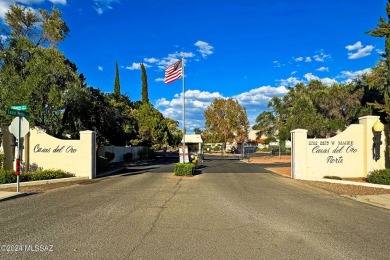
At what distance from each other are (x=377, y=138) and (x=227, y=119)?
5761cm

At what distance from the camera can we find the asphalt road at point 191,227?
6004 mm

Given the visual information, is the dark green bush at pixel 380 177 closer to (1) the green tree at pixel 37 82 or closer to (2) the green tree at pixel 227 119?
(1) the green tree at pixel 37 82

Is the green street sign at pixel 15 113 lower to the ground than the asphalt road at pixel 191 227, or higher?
higher

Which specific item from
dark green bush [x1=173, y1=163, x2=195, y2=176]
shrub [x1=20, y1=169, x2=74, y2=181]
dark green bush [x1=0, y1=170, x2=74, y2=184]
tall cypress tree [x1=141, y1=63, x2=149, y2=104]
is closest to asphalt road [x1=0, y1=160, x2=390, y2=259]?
dark green bush [x1=0, y1=170, x2=74, y2=184]

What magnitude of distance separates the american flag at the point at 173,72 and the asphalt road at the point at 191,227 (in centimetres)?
1142

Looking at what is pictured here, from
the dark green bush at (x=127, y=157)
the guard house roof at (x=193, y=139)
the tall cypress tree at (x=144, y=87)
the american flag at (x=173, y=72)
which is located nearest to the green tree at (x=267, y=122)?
the guard house roof at (x=193, y=139)

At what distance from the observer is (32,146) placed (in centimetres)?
1988

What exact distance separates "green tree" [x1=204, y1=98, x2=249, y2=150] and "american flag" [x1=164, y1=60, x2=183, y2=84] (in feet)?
173

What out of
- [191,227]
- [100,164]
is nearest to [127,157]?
[100,164]

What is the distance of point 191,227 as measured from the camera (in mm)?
7805

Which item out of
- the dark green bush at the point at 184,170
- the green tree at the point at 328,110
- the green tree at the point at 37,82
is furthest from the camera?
the green tree at the point at 328,110

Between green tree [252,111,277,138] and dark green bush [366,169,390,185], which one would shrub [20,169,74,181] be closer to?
dark green bush [366,169,390,185]

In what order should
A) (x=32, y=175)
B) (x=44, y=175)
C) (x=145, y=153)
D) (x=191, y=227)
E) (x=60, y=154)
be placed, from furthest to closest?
(x=145, y=153)
(x=60, y=154)
(x=44, y=175)
(x=32, y=175)
(x=191, y=227)

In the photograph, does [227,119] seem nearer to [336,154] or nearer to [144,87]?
[144,87]
